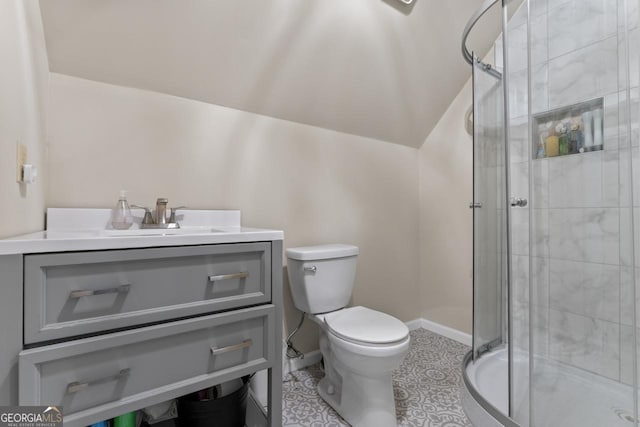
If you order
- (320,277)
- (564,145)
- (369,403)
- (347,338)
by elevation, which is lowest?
(369,403)

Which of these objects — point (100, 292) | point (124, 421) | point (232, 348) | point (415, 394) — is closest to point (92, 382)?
point (100, 292)

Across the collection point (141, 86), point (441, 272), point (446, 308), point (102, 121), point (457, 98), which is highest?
point (457, 98)

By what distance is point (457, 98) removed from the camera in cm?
233

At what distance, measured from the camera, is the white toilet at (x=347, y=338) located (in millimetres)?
1342

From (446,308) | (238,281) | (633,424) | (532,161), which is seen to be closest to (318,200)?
(238,281)

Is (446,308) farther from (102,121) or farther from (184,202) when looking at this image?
(102,121)

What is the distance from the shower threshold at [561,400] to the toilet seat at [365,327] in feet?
1.44

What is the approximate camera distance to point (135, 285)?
3.04ft

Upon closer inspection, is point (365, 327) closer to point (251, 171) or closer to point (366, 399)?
point (366, 399)

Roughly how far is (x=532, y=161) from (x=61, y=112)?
195cm

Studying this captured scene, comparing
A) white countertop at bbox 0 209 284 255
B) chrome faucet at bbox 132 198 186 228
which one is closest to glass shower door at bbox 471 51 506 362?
white countertop at bbox 0 209 284 255

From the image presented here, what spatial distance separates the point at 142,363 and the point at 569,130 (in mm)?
1695

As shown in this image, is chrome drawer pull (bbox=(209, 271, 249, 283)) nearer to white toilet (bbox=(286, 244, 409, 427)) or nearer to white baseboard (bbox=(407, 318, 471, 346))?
white toilet (bbox=(286, 244, 409, 427))

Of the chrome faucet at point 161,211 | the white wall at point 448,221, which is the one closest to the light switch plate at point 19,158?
the chrome faucet at point 161,211
